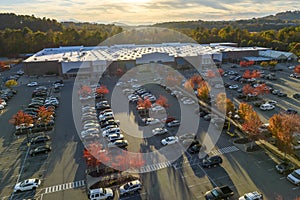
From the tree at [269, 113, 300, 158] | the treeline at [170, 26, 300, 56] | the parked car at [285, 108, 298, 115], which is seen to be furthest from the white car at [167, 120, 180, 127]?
the treeline at [170, 26, 300, 56]

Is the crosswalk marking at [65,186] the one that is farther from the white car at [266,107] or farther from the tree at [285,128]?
the white car at [266,107]

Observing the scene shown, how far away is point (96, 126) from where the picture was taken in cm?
1706

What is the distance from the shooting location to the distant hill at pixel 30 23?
215 ft

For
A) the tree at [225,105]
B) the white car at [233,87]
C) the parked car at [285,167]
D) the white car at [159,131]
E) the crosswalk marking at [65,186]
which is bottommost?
the crosswalk marking at [65,186]

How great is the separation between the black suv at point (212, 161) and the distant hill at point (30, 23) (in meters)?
64.0

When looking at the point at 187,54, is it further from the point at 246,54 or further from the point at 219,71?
the point at 246,54

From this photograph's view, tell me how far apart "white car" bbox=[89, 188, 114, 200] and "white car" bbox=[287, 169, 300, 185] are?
827 centimetres

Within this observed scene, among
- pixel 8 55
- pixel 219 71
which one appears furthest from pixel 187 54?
pixel 8 55

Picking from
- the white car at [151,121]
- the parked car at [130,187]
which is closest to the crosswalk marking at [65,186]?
the parked car at [130,187]

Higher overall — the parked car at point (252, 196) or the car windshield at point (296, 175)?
the car windshield at point (296, 175)

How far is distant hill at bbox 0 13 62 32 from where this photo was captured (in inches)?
2581

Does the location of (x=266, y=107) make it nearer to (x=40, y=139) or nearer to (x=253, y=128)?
(x=253, y=128)

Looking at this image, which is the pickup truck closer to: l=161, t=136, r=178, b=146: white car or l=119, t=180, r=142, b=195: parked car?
l=119, t=180, r=142, b=195: parked car

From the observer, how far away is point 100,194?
10.5m
